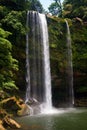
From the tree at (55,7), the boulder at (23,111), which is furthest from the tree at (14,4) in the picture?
the tree at (55,7)

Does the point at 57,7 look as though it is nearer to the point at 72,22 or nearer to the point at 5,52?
the point at 72,22

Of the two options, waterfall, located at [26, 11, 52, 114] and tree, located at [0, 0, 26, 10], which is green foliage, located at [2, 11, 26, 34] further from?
tree, located at [0, 0, 26, 10]

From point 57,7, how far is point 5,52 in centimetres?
3796

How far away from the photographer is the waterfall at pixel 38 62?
1362 inches

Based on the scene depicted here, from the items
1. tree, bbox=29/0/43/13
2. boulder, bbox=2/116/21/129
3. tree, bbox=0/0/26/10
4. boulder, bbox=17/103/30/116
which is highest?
tree, bbox=29/0/43/13

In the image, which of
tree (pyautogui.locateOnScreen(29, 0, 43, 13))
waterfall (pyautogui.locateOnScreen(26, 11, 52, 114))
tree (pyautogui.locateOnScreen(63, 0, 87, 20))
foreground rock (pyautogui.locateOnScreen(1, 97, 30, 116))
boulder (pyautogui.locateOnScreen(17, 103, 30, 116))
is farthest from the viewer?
tree (pyautogui.locateOnScreen(29, 0, 43, 13))

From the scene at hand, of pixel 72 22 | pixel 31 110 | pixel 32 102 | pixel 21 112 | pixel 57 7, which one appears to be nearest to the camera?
pixel 21 112

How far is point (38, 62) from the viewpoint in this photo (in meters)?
35.6

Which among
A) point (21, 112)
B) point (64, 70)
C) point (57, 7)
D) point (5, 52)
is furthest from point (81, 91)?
point (57, 7)

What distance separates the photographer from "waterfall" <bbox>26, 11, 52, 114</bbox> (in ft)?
113

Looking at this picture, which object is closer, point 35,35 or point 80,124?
point 80,124

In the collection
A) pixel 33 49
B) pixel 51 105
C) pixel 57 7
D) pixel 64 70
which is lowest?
pixel 51 105

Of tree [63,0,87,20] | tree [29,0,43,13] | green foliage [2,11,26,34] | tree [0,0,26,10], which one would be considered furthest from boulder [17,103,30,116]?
tree [29,0,43,13]

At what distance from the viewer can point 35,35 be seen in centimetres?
3619
